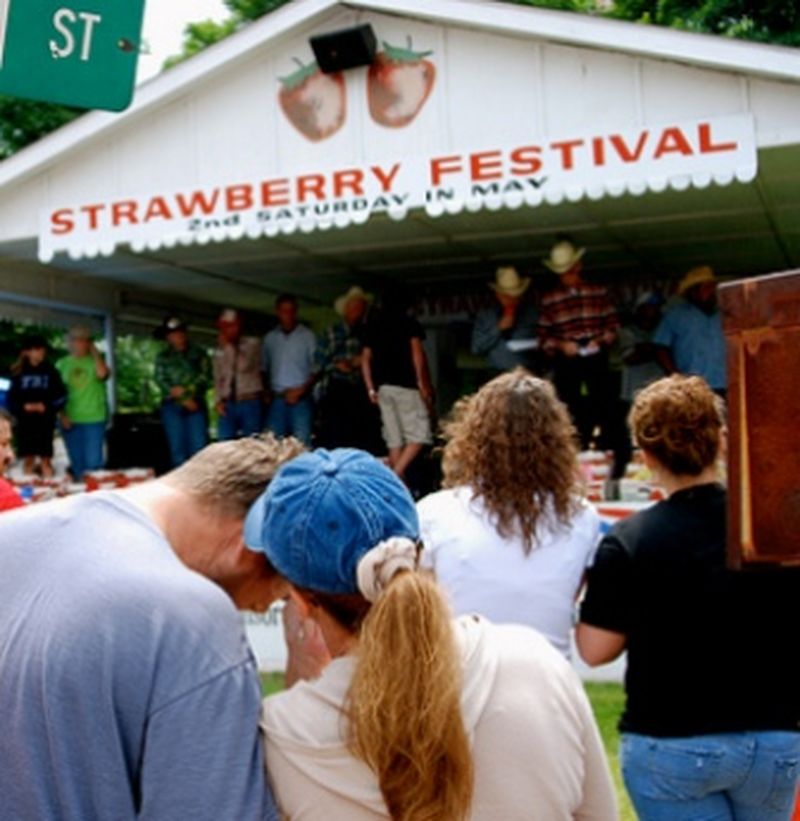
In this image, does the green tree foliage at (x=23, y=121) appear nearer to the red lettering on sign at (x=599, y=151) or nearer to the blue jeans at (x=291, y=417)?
the blue jeans at (x=291, y=417)

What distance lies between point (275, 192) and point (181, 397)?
10.8ft

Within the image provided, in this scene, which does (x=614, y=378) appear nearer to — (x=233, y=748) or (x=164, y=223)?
(x=164, y=223)

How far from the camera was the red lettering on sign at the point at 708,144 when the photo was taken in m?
7.17

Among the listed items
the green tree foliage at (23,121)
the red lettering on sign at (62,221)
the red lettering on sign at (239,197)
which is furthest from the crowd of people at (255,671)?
the green tree foliage at (23,121)

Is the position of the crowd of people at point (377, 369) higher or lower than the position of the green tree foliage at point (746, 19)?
lower

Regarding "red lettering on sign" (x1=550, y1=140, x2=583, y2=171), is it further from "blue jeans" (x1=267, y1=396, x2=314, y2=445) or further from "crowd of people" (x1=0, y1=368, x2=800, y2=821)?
"crowd of people" (x1=0, y1=368, x2=800, y2=821)

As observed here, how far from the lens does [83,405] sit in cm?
1103

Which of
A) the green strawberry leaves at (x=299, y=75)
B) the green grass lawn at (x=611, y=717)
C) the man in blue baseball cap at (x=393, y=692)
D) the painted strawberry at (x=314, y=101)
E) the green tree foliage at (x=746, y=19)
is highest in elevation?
the green tree foliage at (x=746, y=19)

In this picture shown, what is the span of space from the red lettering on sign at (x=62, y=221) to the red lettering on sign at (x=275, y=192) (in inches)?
68.5

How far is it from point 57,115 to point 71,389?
11083mm

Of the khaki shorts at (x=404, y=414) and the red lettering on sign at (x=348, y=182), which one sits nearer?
the red lettering on sign at (x=348, y=182)

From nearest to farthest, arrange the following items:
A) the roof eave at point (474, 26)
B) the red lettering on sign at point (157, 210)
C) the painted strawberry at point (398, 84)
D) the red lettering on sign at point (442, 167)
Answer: the roof eave at point (474, 26)
the red lettering on sign at point (442, 167)
the painted strawberry at point (398, 84)
the red lettering on sign at point (157, 210)

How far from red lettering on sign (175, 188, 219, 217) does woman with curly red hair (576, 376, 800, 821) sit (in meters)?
6.38

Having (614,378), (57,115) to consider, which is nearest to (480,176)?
(614,378)
